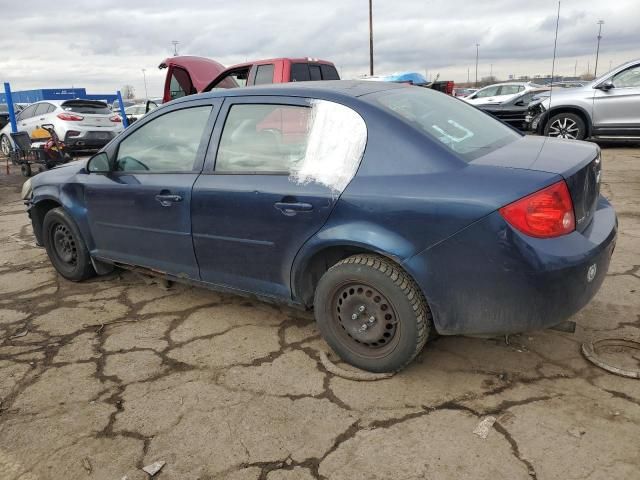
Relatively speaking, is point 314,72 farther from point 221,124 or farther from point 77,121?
point 77,121

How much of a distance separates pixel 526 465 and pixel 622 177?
22.2 ft

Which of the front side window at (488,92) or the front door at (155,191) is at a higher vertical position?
the front side window at (488,92)

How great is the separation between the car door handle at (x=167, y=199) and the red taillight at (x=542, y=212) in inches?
76.2

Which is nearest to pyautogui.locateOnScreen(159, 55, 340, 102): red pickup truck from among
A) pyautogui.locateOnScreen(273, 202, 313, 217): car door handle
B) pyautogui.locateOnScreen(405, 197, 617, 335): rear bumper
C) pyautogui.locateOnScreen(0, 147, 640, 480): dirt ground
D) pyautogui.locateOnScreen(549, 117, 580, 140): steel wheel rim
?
pyautogui.locateOnScreen(549, 117, 580, 140): steel wheel rim

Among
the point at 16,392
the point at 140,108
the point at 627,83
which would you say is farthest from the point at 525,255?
the point at 140,108

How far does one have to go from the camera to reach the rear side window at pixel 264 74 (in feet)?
27.7

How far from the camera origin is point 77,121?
12.0 metres

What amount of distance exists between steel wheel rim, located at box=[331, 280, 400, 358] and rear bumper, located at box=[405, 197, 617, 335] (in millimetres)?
258

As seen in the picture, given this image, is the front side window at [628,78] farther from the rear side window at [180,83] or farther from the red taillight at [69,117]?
the red taillight at [69,117]

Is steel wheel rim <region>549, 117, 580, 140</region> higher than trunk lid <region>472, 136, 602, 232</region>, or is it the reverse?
trunk lid <region>472, 136, 602, 232</region>

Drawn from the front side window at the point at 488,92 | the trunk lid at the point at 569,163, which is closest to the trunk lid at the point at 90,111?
the front side window at the point at 488,92

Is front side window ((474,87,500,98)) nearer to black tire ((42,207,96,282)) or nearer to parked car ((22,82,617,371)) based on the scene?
parked car ((22,82,617,371))

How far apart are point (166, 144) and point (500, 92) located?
1478 cm

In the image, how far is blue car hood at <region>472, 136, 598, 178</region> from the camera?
2389 millimetres
